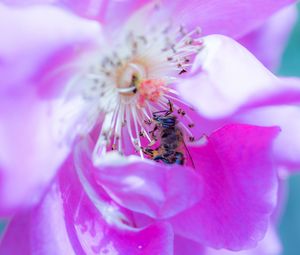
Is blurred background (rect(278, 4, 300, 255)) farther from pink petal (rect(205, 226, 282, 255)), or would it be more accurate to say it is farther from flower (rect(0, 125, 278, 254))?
flower (rect(0, 125, 278, 254))

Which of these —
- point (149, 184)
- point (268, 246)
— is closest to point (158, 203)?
point (149, 184)

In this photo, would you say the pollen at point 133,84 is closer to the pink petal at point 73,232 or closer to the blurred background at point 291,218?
the pink petal at point 73,232

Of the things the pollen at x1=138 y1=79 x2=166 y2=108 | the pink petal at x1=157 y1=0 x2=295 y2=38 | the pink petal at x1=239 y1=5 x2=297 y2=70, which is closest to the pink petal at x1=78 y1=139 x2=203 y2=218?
the pollen at x1=138 y1=79 x2=166 y2=108

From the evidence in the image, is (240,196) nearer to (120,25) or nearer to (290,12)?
(120,25)

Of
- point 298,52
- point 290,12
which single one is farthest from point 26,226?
point 298,52

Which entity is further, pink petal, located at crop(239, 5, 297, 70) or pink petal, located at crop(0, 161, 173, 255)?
pink petal, located at crop(239, 5, 297, 70)
